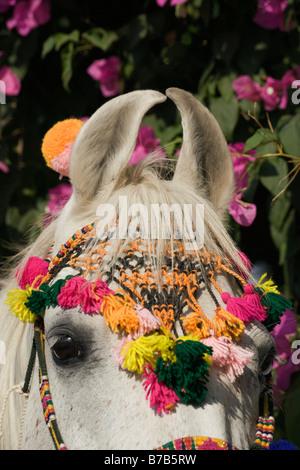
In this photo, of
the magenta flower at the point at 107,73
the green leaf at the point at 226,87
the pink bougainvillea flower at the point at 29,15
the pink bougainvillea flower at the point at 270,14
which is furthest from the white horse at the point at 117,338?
the pink bougainvillea flower at the point at 29,15

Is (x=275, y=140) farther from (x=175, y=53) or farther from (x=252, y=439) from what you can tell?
(x=252, y=439)

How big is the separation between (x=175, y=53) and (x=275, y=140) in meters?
0.80

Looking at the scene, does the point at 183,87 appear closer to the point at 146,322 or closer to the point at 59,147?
the point at 59,147

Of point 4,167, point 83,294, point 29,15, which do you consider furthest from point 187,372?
point 29,15

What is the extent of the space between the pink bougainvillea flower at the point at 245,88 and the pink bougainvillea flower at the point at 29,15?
118 cm

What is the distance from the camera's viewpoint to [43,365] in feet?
4.80

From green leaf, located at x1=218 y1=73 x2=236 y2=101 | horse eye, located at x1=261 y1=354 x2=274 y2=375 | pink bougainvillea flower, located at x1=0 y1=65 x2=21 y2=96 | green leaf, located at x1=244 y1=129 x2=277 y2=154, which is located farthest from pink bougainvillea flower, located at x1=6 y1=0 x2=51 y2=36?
horse eye, located at x1=261 y1=354 x2=274 y2=375

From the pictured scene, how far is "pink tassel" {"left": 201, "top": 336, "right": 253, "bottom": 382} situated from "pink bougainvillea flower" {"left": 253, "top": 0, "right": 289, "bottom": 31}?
185 centimetres

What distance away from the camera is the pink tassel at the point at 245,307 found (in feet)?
4.56

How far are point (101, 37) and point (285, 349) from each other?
1922 millimetres

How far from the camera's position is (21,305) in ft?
4.90

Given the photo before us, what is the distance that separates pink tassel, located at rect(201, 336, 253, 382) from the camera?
1.28 m
